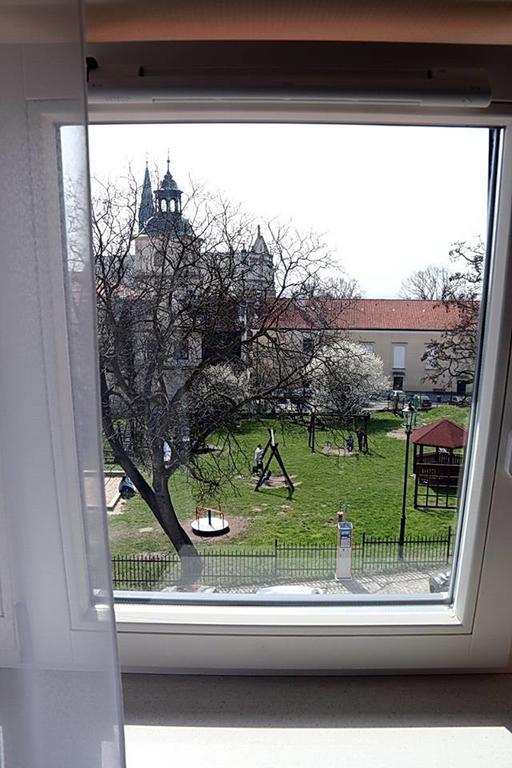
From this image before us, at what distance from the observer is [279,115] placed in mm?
1030

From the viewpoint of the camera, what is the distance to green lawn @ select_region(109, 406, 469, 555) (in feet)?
3.90

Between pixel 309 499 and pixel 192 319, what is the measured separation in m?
0.45

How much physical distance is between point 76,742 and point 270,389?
0.68 meters

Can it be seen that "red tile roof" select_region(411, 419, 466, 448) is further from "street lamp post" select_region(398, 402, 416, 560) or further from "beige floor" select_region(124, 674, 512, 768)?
"beige floor" select_region(124, 674, 512, 768)

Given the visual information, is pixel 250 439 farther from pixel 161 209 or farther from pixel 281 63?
pixel 281 63

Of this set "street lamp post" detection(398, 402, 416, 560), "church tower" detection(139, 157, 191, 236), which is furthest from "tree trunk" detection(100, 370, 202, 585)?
"street lamp post" detection(398, 402, 416, 560)

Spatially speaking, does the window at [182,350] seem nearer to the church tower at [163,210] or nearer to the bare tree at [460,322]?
the church tower at [163,210]

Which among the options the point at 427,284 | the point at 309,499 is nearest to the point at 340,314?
the point at 427,284

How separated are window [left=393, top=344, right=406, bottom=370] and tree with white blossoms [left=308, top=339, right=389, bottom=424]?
3 centimetres

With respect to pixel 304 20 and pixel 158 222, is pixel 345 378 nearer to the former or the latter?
pixel 158 222

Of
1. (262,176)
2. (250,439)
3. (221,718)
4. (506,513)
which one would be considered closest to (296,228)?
(262,176)

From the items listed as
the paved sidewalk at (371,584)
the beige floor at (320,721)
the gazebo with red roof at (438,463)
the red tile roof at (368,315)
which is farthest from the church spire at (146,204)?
the beige floor at (320,721)

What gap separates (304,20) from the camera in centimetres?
96

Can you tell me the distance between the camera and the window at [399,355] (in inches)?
45.3
